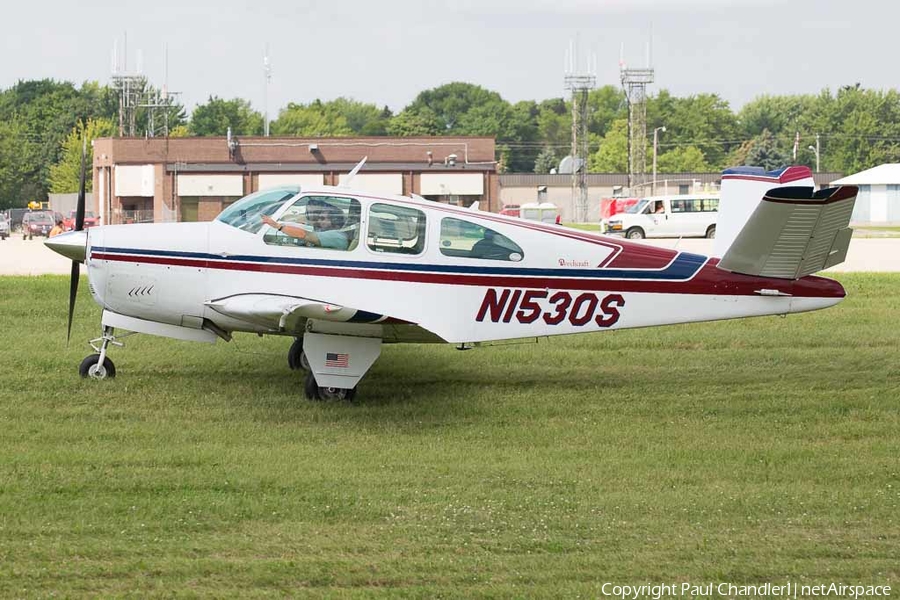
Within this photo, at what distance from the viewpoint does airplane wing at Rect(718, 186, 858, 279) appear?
10.1 metres

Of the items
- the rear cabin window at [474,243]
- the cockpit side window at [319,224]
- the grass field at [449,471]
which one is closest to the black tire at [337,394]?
the grass field at [449,471]

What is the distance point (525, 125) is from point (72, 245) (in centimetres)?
14810

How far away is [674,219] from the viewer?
43.6m

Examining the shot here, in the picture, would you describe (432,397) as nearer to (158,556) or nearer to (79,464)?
(79,464)

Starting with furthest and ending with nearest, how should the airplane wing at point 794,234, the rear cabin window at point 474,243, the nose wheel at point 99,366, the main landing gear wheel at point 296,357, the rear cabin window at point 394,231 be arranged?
the main landing gear wheel at point 296,357
the nose wheel at point 99,366
the rear cabin window at point 474,243
the rear cabin window at point 394,231
the airplane wing at point 794,234

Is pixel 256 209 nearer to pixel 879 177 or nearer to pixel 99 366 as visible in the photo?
pixel 99 366

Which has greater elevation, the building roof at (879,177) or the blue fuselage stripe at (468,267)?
the building roof at (879,177)

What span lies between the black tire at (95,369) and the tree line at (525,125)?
225 ft

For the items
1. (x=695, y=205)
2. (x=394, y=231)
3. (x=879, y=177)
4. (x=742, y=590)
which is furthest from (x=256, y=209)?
(x=879, y=177)

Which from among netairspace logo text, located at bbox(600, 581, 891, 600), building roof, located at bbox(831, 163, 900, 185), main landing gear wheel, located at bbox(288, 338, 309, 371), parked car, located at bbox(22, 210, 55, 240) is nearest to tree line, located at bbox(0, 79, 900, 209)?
building roof, located at bbox(831, 163, 900, 185)

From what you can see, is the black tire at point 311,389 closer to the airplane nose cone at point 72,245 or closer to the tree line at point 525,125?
the airplane nose cone at point 72,245

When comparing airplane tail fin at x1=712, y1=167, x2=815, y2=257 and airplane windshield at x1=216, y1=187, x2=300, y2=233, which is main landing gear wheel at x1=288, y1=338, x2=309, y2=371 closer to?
airplane windshield at x1=216, y1=187, x2=300, y2=233

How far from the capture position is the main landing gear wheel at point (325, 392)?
1073 cm

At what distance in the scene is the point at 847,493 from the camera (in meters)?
7.85
